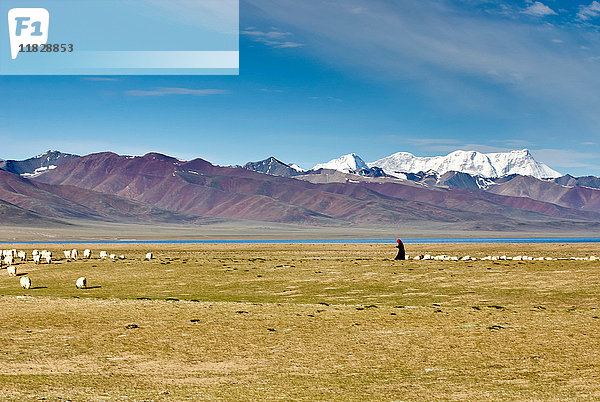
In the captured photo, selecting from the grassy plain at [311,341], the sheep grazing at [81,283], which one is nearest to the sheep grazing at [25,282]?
the grassy plain at [311,341]

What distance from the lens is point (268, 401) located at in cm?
1237

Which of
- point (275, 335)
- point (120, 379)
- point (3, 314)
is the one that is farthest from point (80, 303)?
point (120, 379)

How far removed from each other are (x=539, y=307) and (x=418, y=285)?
10.2 m

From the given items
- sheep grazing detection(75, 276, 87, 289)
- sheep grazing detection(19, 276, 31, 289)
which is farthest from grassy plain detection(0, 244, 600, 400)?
sheep grazing detection(19, 276, 31, 289)

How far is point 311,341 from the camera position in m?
18.6

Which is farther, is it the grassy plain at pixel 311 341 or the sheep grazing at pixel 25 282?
the sheep grazing at pixel 25 282

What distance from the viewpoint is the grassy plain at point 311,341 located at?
43.8 feet

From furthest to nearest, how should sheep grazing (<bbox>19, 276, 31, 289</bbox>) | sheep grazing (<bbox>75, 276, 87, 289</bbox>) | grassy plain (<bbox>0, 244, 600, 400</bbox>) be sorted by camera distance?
1. sheep grazing (<bbox>75, 276, 87, 289</bbox>)
2. sheep grazing (<bbox>19, 276, 31, 289</bbox>)
3. grassy plain (<bbox>0, 244, 600, 400</bbox>)

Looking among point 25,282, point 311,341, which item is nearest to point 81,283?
point 25,282

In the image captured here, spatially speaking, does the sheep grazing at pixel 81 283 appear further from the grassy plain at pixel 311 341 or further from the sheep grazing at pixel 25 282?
the sheep grazing at pixel 25 282

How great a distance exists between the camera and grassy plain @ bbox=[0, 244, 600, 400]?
13.3 metres

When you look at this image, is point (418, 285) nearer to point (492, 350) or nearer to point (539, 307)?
point (539, 307)

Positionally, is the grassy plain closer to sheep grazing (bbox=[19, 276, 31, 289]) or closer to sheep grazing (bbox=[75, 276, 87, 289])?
sheep grazing (bbox=[75, 276, 87, 289])

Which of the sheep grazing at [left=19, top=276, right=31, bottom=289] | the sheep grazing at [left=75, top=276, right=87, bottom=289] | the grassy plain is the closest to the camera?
the grassy plain
